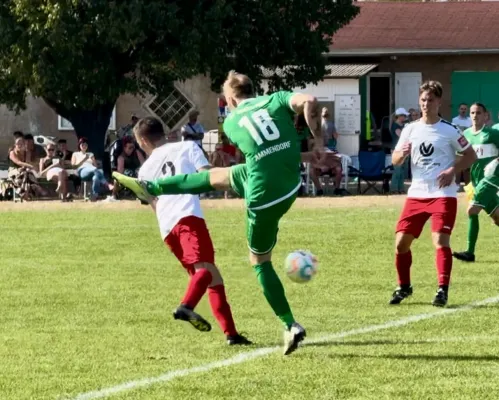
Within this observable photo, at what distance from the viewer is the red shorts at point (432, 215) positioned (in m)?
12.8

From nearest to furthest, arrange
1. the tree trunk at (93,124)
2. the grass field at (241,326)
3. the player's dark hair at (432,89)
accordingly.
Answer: the grass field at (241,326) → the player's dark hair at (432,89) → the tree trunk at (93,124)

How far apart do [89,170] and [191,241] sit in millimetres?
20136

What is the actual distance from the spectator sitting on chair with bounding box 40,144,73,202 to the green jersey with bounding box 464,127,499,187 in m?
14.0

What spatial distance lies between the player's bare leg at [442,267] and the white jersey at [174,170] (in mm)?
2812

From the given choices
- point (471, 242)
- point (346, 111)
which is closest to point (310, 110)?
point (471, 242)

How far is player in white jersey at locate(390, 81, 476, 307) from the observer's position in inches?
505

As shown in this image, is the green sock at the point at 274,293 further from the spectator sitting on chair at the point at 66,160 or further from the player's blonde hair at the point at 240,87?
the spectator sitting on chair at the point at 66,160

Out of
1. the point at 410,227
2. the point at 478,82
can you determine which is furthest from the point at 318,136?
the point at 478,82

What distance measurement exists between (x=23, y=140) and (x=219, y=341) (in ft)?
72.5

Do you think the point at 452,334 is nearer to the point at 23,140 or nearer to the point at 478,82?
the point at 23,140

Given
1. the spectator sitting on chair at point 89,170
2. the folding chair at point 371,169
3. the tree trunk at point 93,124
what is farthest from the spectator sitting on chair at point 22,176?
the folding chair at point 371,169

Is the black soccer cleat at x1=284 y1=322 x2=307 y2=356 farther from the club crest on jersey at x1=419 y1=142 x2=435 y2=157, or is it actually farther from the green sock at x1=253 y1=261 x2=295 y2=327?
the club crest on jersey at x1=419 y1=142 x2=435 y2=157

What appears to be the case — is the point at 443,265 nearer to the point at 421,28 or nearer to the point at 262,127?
the point at 262,127

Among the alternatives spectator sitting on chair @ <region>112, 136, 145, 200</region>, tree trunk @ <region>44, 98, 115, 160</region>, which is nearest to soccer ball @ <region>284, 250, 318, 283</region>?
spectator sitting on chair @ <region>112, 136, 145, 200</region>
